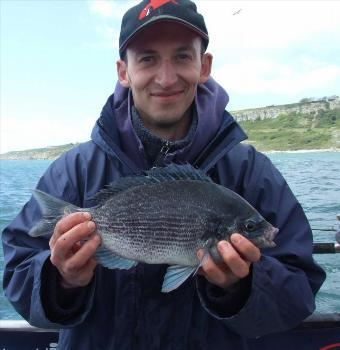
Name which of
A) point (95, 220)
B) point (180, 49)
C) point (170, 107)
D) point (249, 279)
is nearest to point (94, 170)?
point (95, 220)

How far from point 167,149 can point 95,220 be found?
70 centimetres

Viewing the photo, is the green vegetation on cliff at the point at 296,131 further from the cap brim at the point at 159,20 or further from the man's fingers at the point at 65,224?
the man's fingers at the point at 65,224

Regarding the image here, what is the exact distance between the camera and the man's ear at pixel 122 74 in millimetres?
3340

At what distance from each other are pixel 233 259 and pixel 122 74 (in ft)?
5.56

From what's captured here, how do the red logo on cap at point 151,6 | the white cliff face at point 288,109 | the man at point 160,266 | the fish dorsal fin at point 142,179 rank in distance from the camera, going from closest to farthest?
the man at point 160,266, the fish dorsal fin at point 142,179, the red logo on cap at point 151,6, the white cliff face at point 288,109

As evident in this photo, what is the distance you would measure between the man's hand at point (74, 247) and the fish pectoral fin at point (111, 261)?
6cm

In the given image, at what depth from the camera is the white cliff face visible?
156962 millimetres

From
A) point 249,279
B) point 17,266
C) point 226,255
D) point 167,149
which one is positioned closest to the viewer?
point 226,255

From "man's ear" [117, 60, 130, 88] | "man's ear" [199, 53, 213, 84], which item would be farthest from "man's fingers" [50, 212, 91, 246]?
"man's ear" [199, 53, 213, 84]

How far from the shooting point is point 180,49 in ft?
10.0

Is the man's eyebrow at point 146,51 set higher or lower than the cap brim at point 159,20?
lower

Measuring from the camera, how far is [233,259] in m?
2.46

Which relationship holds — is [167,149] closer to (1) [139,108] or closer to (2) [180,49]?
(1) [139,108]

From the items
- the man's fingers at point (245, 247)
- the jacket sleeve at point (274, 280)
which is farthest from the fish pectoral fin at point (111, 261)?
the man's fingers at point (245, 247)
